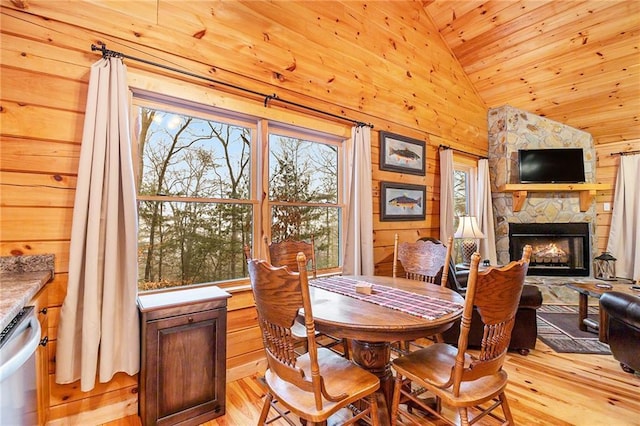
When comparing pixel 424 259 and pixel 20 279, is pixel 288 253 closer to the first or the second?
pixel 424 259

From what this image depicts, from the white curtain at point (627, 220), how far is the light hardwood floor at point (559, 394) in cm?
328

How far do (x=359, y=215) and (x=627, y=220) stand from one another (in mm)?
4989

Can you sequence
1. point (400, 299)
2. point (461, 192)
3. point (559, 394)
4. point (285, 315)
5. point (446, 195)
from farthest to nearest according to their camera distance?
1. point (461, 192)
2. point (446, 195)
3. point (559, 394)
4. point (400, 299)
5. point (285, 315)

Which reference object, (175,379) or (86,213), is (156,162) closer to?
(86,213)

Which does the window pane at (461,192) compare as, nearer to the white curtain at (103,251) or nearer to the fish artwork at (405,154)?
the fish artwork at (405,154)

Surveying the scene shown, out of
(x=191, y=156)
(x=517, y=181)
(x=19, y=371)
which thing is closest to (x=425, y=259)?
(x=191, y=156)

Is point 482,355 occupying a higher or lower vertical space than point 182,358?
higher

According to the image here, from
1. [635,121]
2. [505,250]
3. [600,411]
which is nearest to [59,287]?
[600,411]

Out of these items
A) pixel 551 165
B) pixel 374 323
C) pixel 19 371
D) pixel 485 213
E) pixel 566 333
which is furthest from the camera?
pixel 551 165

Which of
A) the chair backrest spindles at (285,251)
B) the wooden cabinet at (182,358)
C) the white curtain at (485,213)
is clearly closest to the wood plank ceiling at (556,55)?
the white curtain at (485,213)

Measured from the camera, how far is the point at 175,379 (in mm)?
1818

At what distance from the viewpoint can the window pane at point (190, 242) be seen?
222cm

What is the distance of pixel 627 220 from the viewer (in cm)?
499

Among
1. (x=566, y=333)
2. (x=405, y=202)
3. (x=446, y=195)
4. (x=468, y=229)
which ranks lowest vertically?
(x=566, y=333)
